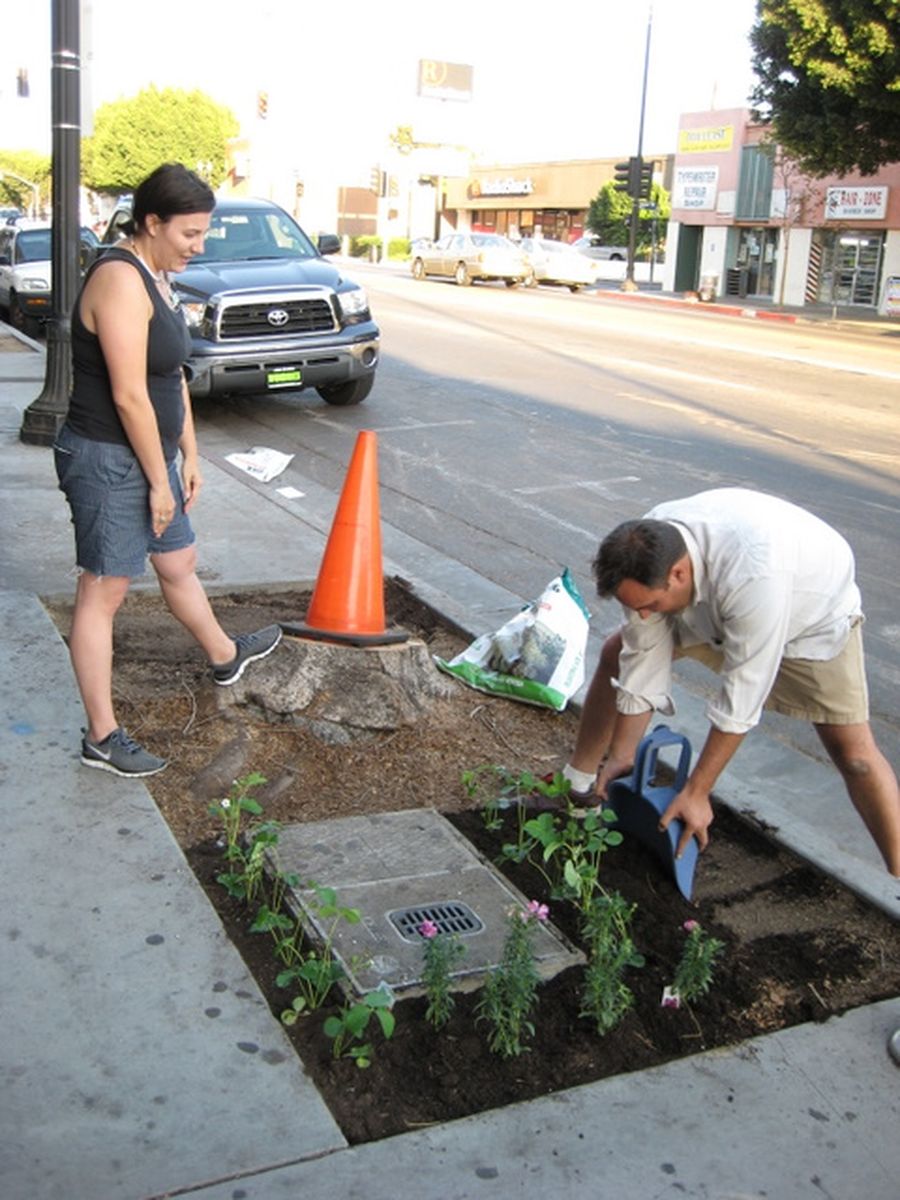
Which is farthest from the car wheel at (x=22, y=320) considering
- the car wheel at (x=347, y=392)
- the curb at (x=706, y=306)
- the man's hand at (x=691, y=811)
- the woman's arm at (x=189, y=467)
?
the curb at (x=706, y=306)

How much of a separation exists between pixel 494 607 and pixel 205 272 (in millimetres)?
6553

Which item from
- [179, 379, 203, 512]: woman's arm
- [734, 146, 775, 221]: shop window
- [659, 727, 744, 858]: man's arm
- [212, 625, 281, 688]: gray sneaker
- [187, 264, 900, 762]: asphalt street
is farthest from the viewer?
[734, 146, 775, 221]: shop window

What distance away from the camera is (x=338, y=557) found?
15.9 ft

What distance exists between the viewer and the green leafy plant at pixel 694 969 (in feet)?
9.77

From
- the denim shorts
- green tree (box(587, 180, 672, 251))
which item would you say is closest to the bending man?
the denim shorts

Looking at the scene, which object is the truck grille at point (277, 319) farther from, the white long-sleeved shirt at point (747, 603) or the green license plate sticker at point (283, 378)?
the white long-sleeved shirt at point (747, 603)

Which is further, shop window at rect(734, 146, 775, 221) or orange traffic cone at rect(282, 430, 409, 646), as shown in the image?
shop window at rect(734, 146, 775, 221)

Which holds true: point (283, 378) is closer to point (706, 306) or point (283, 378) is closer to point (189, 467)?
point (189, 467)

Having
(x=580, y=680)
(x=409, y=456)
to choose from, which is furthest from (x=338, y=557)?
(x=409, y=456)

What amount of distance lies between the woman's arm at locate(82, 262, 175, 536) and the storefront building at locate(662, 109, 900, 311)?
32539 millimetres

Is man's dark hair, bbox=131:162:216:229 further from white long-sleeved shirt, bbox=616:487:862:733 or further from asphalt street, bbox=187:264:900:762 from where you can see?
asphalt street, bbox=187:264:900:762

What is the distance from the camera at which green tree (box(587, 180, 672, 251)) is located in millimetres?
56094

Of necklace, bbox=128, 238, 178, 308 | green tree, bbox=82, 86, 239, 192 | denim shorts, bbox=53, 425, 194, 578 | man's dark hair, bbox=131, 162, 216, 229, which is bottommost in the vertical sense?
denim shorts, bbox=53, 425, 194, 578

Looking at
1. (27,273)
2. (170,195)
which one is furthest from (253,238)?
(170,195)
